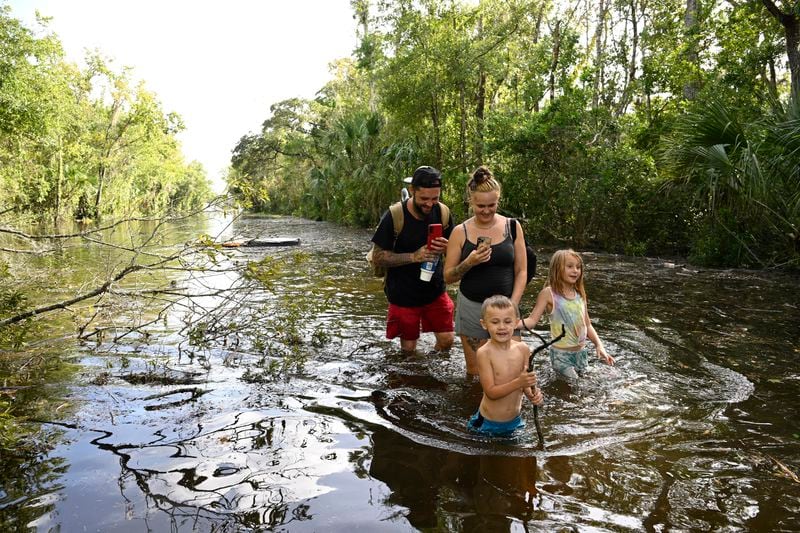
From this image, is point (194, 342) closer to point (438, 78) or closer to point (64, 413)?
point (64, 413)

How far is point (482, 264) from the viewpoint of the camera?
4.90m

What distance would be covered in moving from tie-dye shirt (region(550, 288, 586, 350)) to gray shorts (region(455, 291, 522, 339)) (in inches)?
33.3

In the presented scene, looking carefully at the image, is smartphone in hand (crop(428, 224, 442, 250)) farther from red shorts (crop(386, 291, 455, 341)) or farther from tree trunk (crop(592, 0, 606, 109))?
tree trunk (crop(592, 0, 606, 109))

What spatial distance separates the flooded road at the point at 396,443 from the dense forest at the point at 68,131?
15.7 meters

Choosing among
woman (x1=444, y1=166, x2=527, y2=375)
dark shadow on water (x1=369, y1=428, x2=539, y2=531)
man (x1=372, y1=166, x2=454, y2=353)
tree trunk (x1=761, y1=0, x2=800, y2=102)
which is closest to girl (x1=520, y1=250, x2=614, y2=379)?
woman (x1=444, y1=166, x2=527, y2=375)

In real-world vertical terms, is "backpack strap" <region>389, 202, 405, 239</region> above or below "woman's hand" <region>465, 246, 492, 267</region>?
above

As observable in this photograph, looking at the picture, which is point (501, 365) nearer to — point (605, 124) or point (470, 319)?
point (470, 319)

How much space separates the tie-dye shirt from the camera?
17.6ft

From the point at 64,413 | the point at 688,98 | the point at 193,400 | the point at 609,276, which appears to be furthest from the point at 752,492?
the point at 688,98

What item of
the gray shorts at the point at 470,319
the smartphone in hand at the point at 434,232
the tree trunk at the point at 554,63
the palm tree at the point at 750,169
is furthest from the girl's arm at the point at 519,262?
the tree trunk at the point at 554,63

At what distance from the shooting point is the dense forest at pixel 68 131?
2669 centimetres

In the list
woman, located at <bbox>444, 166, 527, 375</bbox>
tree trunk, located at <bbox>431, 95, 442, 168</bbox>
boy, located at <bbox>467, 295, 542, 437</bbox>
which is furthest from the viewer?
tree trunk, located at <bbox>431, 95, 442, 168</bbox>

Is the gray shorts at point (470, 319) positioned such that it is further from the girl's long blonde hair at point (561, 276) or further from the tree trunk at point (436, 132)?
the tree trunk at point (436, 132)

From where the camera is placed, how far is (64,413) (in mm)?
4691
